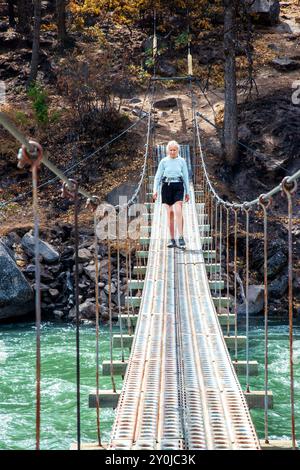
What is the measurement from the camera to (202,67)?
14898 mm

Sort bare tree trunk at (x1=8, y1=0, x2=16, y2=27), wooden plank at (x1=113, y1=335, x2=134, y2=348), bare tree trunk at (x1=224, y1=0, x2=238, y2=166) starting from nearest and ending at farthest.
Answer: wooden plank at (x1=113, y1=335, x2=134, y2=348) → bare tree trunk at (x1=224, y1=0, x2=238, y2=166) → bare tree trunk at (x1=8, y1=0, x2=16, y2=27)

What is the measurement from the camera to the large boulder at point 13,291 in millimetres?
8430

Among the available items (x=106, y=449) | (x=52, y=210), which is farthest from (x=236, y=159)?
(x=106, y=449)

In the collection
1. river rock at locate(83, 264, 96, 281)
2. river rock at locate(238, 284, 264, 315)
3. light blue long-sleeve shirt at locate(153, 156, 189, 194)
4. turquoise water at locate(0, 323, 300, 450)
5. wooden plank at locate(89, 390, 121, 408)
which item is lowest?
river rock at locate(238, 284, 264, 315)

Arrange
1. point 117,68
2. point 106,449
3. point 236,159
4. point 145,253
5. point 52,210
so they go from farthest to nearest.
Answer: point 117,68 < point 236,159 < point 52,210 < point 145,253 < point 106,449

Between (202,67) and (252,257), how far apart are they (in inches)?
254

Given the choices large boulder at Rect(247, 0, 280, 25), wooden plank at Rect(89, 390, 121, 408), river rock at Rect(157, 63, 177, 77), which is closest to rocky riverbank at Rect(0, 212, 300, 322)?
wooden plank at Rect(89, 390, 121, 408)

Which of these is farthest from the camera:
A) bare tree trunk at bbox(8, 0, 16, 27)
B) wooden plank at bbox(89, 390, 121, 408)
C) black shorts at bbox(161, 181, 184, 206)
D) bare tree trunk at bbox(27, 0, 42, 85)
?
bare tree trunk at bbox(8, 0, 16, 27)

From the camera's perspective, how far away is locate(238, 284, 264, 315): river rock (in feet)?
28.5

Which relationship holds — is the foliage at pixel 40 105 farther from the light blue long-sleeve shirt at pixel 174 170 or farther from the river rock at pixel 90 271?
the light blue long-sleeve shirt at pixel 174 170

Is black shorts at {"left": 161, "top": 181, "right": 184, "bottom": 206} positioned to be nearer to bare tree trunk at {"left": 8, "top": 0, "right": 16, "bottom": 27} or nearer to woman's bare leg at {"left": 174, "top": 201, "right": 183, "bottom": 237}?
woman's bare leg at {"left": 174, "top": 201, "right": 183, "bottom": 237}

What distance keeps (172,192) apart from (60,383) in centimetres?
193

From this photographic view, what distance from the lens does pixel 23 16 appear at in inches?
610
